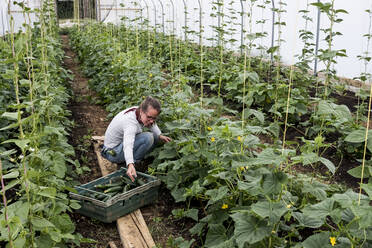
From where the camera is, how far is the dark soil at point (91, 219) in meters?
3.70

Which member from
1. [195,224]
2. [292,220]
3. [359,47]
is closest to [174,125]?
[195,224]

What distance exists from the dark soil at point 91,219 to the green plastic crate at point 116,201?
0.10 m

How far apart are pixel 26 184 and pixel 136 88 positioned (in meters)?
3.45

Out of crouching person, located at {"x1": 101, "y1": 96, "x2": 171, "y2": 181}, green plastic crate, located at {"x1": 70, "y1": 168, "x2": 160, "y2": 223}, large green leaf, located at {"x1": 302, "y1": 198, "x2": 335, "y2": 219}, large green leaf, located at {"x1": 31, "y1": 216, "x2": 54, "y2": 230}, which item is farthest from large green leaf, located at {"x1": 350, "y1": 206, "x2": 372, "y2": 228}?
crouching person, located at {"x1": 101, "y1": 96, "x2": 171, "y2": 181}

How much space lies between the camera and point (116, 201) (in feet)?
12.3

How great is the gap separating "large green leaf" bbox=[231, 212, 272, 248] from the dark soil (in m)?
1.07

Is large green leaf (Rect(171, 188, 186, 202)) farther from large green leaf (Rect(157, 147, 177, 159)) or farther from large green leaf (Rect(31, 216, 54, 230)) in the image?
large green leaf (Rect(31, 216, 54, 230))

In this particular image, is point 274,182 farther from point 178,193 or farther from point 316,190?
point 178,193

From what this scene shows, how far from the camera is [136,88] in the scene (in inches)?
→ 228

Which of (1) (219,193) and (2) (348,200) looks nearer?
(2) (348,200)

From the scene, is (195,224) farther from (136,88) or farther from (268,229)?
(136,88)

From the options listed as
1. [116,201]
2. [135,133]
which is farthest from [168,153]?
[116,201]

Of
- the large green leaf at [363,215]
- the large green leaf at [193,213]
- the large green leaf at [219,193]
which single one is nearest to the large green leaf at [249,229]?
the large green leaf at [219,193]

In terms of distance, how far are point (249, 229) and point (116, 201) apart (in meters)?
1.55
